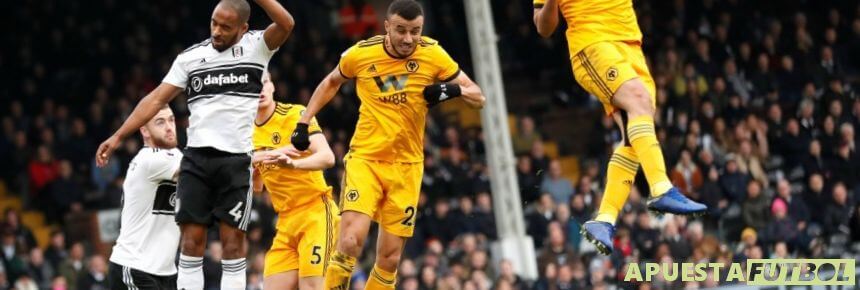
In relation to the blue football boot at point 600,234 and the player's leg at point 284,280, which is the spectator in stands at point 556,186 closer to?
the player's leg at point 284,280

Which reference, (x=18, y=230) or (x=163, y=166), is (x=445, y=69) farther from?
(x=18, y=230)

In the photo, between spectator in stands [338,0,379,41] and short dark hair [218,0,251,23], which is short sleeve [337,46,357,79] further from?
spectator in stands [338,0,379,41]

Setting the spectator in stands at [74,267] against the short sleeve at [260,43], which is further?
the spectator in stands at [74,267]

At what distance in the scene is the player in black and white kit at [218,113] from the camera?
1170cm

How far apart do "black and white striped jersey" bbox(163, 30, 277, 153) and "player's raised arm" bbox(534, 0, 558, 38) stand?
6.33 feet

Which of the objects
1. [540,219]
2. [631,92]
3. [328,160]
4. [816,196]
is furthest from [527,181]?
[631,92]

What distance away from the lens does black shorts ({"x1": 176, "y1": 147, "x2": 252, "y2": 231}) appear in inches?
461

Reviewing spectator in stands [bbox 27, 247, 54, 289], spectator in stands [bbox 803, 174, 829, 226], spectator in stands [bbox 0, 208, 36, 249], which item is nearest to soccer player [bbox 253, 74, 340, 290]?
spectator in stands [bbox 27, 247, 54, 289]

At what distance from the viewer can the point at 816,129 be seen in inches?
920

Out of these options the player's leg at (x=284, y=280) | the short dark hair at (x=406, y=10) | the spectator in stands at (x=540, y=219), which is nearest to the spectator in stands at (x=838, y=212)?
the spectator in stands at (x=540, y=219)

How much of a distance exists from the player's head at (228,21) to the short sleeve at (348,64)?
0.97 m

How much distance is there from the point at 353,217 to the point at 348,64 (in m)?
1.12

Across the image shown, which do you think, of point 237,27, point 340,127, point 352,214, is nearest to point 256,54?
point 237,27

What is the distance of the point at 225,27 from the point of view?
38.4ft
